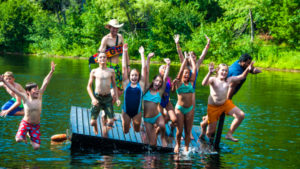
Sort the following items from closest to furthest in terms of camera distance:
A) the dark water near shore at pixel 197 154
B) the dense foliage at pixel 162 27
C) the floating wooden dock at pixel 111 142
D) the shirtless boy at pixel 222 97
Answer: the dark water near shore at pixel 197 154, the shirtless boy at pixel 222 97, the floating wooden dock at pixel 111 142, the dense foliage at pixel 162 27

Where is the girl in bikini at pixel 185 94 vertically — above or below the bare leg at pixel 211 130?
above

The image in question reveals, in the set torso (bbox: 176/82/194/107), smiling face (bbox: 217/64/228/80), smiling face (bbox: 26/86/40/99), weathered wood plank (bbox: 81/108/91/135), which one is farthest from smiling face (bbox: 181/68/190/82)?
smiling face (bbox: 26/86/40/99)

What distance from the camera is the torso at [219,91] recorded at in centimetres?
1039

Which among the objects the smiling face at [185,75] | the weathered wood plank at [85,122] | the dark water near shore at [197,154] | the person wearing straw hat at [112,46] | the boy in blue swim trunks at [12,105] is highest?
the person wearing straw hat at [112,46]

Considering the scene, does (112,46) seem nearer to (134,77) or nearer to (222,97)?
(134,77)

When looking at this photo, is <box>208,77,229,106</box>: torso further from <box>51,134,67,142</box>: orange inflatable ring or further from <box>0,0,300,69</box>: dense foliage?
<box>0,0,300,69</box>: dense foliage

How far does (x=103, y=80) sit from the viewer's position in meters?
10.1

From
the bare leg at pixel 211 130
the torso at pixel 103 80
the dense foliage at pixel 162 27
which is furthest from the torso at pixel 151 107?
the dense foliage at pixel 162 27

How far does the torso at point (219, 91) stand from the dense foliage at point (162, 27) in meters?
31.2

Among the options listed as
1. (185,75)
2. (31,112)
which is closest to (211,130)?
(185,75)

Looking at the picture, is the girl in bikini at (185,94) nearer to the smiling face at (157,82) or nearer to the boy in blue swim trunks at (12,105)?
the smiling face at (157,82)

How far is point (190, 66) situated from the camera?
10570 mm

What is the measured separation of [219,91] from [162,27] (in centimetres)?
3796

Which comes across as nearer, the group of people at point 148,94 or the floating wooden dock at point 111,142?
the group of people at point 148,94
